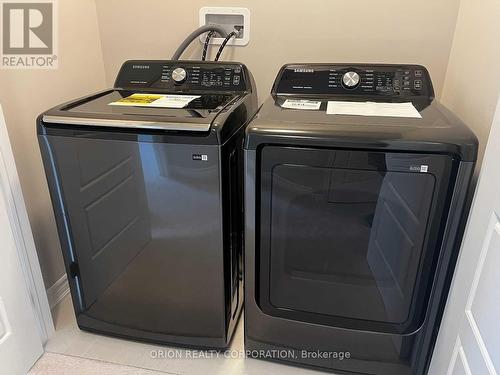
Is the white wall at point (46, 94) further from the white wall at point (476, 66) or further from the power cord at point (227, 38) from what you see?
the white wall at point (476, 66)

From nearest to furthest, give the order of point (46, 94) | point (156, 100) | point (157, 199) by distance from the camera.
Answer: point (157, 199) < point (156, 100) < point (46, 94)

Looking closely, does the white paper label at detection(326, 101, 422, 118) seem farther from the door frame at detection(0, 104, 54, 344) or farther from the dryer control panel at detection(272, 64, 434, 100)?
the door frame at detection(0, 104, 54, 344)

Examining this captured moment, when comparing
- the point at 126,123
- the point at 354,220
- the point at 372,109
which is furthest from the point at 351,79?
the point at 126,123

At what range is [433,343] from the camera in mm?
1383

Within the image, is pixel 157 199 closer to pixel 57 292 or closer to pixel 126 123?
pixel 126 123

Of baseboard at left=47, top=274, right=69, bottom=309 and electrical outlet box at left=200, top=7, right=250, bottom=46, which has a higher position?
electrical outlet box at left=200, top=7, right=250, bottom=46

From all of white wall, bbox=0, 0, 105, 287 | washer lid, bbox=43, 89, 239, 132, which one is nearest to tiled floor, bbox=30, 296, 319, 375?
white wall, bbox=0, 0, 105, 287

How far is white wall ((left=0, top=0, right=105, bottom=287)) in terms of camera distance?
155cm

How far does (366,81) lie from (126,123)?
901mm

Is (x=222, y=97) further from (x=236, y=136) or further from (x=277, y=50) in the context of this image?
(x=277, y=50)

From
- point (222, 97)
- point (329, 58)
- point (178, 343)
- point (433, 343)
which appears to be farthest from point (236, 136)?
point (433, 343)

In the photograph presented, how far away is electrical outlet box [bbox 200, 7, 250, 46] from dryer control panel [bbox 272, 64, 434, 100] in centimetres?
41

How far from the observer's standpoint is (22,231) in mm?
1448

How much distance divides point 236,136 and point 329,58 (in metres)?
0.70
